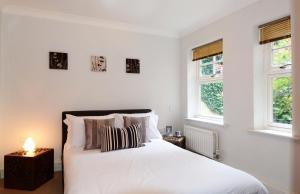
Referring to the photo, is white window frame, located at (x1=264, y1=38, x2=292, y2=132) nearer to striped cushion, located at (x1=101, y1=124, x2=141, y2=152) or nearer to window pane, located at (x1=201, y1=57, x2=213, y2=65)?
window pane, located at (x1=201, y1=57, x2=213, y2=65)

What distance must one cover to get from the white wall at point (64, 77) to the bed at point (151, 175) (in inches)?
39.7

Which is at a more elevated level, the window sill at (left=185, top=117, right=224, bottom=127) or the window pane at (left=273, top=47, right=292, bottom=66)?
the window pane at (left=273, top=47, right=292, bottom=66)

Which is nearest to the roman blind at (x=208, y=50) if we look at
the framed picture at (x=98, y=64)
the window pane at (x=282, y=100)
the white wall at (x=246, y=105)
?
the white wall at (x=246, y=105)

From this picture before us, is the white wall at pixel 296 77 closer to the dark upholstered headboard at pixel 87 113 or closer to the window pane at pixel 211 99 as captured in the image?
the window pane at pixel 211 99

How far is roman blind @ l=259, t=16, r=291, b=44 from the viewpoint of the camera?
2279 mm

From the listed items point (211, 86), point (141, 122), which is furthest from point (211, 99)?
point (141, 122)

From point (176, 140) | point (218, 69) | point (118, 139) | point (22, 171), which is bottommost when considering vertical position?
point (22, 171)

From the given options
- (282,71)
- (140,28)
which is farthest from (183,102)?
(282,71)

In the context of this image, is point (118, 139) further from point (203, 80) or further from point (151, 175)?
point (203, 80)

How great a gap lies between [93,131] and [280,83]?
2.33 m

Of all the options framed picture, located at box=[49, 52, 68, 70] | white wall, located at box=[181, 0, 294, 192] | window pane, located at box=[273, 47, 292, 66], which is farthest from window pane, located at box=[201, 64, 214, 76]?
framed picture, located at box=[49, 52, 68, 70]

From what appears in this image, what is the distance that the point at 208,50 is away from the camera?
346 centimetres

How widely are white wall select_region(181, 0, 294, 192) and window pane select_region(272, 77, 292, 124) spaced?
0.79 feet

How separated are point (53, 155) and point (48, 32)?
1.78 metres
